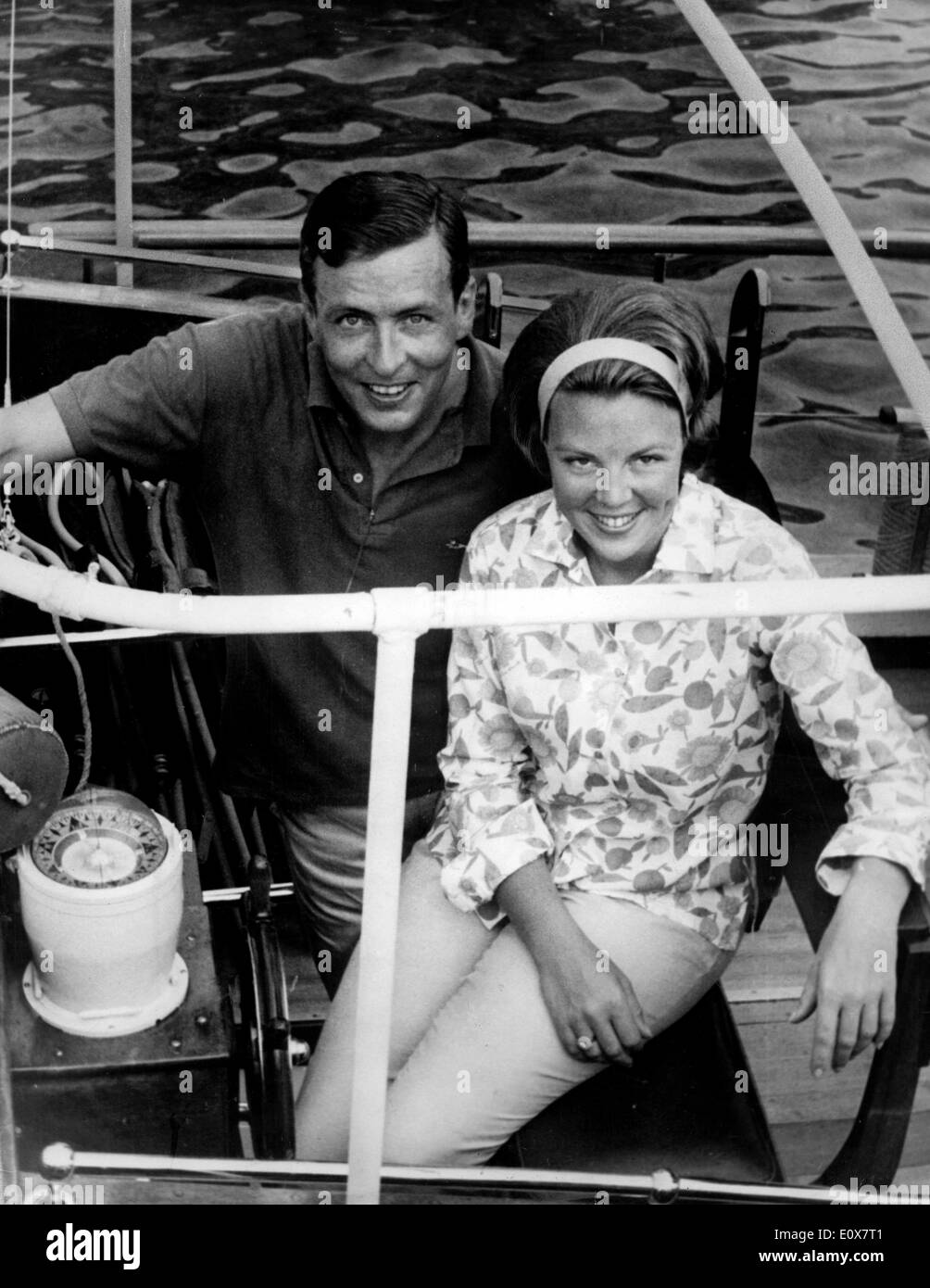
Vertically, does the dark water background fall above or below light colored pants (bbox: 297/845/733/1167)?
above

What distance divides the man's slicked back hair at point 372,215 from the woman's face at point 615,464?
0.95 ft

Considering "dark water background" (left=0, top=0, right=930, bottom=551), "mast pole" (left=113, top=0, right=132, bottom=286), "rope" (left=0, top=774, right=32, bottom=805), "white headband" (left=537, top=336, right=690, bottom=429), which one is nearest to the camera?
"rope" (left=0, top=774, right=32, bottom=805)

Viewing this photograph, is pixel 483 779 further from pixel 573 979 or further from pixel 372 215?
pixel 372 215

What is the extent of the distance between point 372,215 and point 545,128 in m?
4.49

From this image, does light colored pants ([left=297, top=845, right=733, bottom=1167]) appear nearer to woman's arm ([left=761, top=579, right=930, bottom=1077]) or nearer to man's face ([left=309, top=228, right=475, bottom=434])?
woman's arm ([left=761, top=579, right=930, bottom=1077])

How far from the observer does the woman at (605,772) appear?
1.46 m

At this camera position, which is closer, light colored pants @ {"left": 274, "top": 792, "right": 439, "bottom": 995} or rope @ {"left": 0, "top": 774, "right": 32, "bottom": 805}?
rope @ {"left": 0, "top": 774, "right": 32, "bottom": 805}

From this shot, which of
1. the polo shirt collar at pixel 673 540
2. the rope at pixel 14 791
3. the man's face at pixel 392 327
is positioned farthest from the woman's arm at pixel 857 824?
the rope at pixel 14 791

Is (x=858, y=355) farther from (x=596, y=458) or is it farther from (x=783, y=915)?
(x=596, y=458)

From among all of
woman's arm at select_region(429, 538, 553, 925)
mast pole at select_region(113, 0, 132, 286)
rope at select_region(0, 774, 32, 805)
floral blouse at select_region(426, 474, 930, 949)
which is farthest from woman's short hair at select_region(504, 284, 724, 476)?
mast pole at select_region(113, 0, 132, 286)

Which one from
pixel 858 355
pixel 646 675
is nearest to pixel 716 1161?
pixel 646 675

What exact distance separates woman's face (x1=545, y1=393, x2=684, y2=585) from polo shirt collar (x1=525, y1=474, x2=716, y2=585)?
0.06 feet

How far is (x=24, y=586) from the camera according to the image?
1205mm

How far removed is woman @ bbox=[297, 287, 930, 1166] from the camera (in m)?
1.46
